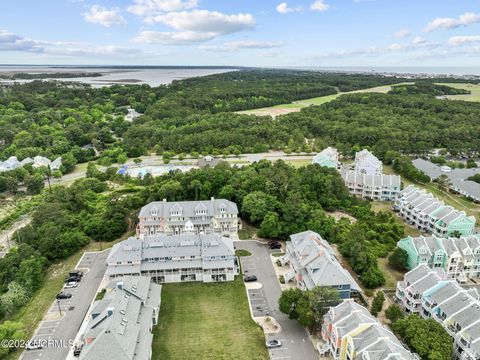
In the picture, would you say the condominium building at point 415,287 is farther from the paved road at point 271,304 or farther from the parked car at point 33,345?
the parked car at point 33,345

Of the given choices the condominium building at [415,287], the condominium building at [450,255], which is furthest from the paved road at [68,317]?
the condominium building at [450,255]

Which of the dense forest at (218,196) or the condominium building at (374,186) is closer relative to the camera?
the dense forest at (218,196)

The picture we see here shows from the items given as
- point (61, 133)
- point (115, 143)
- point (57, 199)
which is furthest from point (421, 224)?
point (61, 133)

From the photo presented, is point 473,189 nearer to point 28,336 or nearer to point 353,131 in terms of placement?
point 353,131

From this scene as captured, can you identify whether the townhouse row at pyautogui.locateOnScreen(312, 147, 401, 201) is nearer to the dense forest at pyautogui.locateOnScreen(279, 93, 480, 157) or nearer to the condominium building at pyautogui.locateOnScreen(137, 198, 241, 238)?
the dense forest at pyautogui.locateOnScreen(279, 93, 480, 157)

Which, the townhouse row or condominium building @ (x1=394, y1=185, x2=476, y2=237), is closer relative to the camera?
condominium building @ (x1=394, y1=185, x2=476, y2=237)

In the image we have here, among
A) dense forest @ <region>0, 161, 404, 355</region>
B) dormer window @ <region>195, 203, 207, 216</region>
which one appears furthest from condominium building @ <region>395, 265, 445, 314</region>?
dormer window @ <region>195, 203, 207, 216</region>
